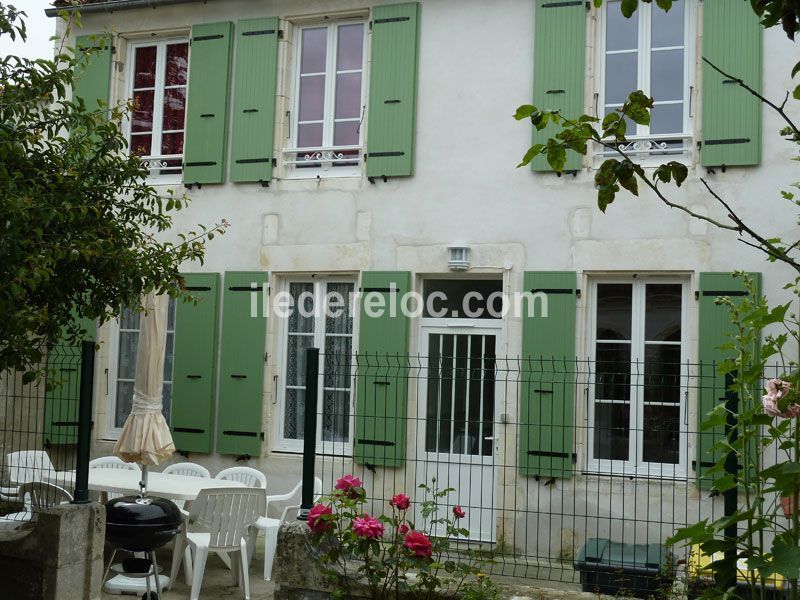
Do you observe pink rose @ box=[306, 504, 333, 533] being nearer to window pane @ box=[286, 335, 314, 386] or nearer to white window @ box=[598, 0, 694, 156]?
window pane @ box=[286, 335, 314, 386]

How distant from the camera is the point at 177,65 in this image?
32.2ft

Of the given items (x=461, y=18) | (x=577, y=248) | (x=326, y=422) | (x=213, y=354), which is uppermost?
(x=461, y=18)

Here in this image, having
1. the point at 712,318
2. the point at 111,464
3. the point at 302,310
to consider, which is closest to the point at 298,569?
the point at 712,318

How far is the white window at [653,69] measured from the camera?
26.5 feet

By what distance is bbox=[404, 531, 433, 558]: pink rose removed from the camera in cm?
434

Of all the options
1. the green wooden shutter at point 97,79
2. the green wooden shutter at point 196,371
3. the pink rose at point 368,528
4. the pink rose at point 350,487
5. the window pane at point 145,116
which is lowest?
the pink rose at point 368,528

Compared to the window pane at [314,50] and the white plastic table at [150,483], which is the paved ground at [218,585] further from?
the window pane at [314,50]

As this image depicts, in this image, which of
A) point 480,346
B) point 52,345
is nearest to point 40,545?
point 52,345

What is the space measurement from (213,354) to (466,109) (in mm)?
3259

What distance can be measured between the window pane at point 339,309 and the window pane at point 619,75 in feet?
9.54

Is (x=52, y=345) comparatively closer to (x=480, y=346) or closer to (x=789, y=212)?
(x=480, y=346)

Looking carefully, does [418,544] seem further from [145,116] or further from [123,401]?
[145,116]

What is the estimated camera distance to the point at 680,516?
7.59 m

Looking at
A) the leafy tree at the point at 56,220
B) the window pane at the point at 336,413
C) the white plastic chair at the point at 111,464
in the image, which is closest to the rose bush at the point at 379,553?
the leafy tree at the point at 56,220
